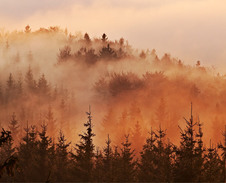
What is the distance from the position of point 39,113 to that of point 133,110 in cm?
5343

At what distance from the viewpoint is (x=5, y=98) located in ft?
621

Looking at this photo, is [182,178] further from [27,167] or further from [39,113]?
[39,113]

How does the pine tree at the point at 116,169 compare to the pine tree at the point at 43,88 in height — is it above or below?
below

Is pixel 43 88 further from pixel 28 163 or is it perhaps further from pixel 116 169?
pixel 116 169

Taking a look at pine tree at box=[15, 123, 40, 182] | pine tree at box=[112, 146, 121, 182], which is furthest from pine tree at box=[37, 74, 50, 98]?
pine tree at box=[112, 146, 121, 182]

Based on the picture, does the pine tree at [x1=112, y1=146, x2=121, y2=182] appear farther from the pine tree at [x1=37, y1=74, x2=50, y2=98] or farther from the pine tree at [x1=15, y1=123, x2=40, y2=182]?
the pine tree at [x1=37, y1=74, x2=50, y2=98]

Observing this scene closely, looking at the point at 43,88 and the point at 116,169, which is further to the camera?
the point at 43,88

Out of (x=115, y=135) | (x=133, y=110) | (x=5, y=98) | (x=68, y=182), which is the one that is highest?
(x=5, y=98)

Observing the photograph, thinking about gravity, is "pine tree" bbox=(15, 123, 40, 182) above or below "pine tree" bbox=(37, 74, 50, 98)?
below

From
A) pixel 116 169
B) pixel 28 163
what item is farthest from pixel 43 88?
pixel 116 169

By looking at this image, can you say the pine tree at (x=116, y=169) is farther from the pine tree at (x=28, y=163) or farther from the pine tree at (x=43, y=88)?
the pine tree at (x=43, y=88)

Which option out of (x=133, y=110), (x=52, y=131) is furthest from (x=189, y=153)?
(x=133, y=110)

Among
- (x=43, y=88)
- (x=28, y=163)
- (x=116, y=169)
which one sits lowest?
(x=116, y=169)

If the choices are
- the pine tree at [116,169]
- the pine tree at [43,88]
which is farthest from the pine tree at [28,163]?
the pine tree at [43,88]
